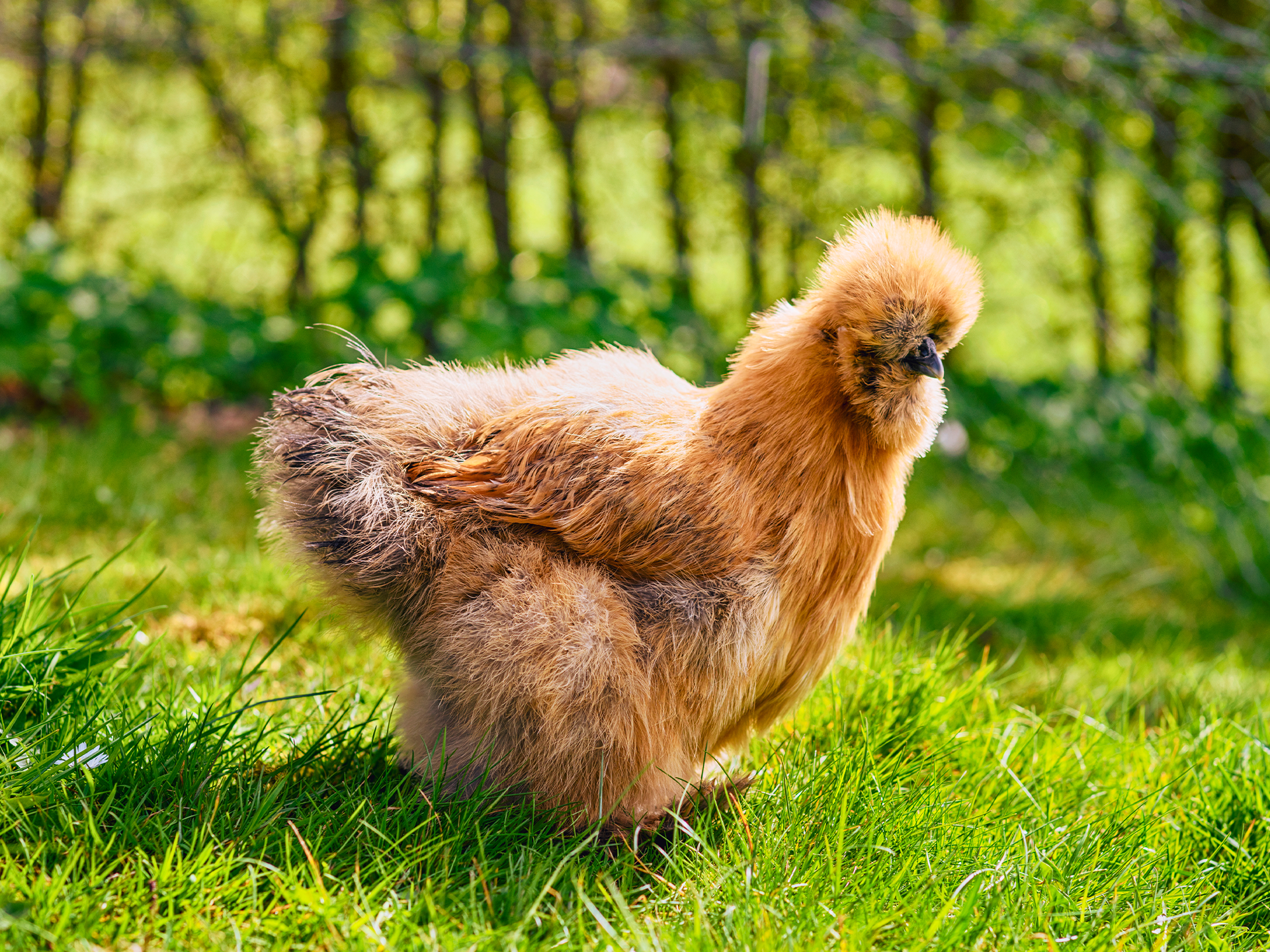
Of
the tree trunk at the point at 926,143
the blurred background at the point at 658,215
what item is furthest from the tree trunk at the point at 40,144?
the tree trunk at the point at 926,143

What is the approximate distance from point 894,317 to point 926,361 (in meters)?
0.11

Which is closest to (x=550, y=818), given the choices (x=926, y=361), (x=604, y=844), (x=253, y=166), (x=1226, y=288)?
(x=604, y=844)

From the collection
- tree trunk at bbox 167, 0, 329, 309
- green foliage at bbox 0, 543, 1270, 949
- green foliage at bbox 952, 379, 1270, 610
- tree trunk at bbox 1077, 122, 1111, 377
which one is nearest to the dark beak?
green foliage at bbox 0, 543, 1270, 949

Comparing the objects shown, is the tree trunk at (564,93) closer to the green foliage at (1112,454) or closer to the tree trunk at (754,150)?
the tree trunk at (754,150)

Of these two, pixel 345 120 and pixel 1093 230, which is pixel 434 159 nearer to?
pixel 345 120

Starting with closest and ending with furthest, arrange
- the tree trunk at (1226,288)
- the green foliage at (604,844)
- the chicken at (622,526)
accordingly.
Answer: the green foliage at (604,844) < the chicken at (622,526) < the tree trunk at (1226,288)

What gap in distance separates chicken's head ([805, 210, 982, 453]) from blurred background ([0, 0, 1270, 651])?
1936 mm

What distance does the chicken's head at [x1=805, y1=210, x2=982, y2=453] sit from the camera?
200cm

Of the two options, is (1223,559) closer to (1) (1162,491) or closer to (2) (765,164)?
(1) (1162,491)

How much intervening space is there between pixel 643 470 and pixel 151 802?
118 centimetres

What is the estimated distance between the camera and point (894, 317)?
6.55 ft

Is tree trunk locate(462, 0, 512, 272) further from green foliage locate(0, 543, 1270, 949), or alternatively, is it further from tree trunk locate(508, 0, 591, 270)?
green foliage locate(0, 543, 1270, 949)

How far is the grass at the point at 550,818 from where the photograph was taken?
1.79m

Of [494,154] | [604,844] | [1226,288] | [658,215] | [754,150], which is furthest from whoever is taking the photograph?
[1226,288]
